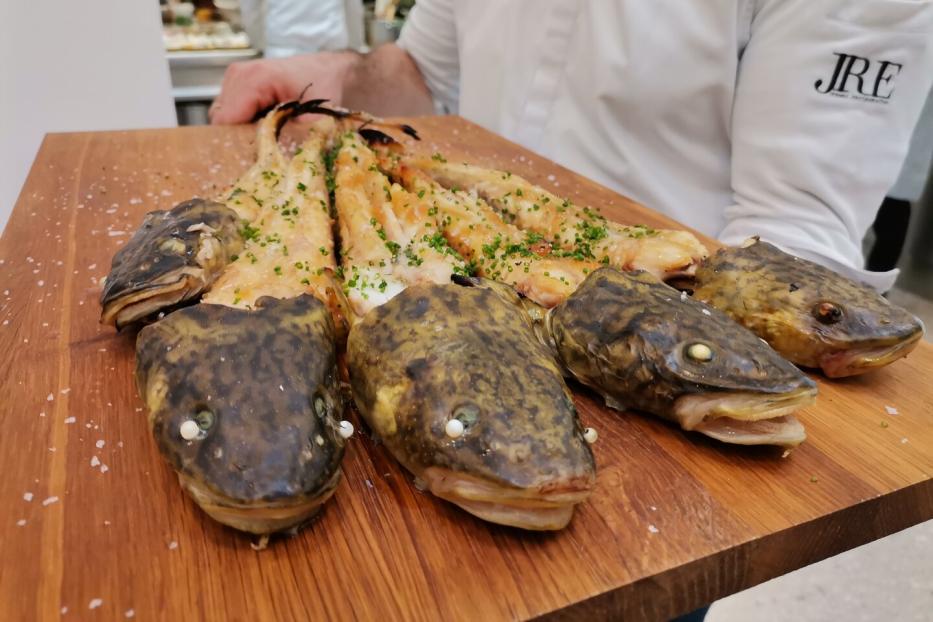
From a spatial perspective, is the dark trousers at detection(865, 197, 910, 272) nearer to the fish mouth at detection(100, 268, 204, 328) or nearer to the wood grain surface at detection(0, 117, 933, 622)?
the wood grain surface at detection(0, 117, 933, 622)

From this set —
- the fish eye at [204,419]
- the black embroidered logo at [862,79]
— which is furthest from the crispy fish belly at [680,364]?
the black embroidered logo at [862,79]

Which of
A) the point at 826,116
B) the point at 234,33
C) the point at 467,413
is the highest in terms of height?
the point at 826,116

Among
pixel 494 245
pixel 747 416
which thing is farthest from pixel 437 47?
pixel 747 416

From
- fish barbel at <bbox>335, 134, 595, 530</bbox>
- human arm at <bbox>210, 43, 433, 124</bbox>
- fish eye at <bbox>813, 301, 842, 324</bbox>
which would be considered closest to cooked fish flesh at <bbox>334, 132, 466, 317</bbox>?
fish barbel at <bbox>335, 134, 595, 530</bbox>

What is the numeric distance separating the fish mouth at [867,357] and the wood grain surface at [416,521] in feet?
0.15

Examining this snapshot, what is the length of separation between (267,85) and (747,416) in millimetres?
2684

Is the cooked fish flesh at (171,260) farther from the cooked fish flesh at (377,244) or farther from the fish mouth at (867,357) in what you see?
the fish mouth at (867,357)

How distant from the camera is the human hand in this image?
3.07 metres

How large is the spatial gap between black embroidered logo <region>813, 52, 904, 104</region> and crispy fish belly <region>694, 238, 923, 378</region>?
891 mm

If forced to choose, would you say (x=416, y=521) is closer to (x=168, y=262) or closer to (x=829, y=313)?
(x=168, y=262)

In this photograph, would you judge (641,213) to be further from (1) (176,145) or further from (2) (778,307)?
(1) (176,145)

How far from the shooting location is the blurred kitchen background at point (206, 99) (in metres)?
2.61

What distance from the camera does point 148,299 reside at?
4.58ft

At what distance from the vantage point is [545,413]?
104 cm
